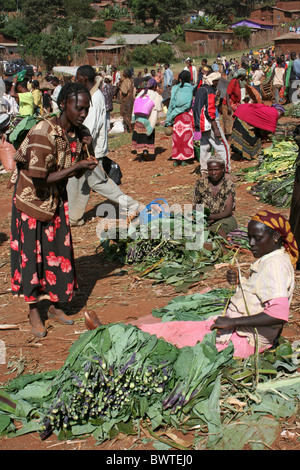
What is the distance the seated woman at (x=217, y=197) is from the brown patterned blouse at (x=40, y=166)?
6.34ft

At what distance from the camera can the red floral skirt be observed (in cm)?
376

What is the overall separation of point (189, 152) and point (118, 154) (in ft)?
7.69

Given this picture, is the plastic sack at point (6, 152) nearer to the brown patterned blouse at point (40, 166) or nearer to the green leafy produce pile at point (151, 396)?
the brown patterned blouse at point (40, 166)

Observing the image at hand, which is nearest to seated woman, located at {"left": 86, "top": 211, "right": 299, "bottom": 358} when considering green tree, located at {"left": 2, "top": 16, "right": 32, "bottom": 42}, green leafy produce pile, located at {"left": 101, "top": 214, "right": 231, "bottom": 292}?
green leafy produce pile, located at {"left": 101, "top": 214, "right": 231, "bottom": 292}

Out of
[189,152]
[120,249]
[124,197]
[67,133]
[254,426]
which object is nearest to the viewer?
[254,426]

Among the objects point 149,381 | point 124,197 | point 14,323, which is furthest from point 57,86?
point 149,381

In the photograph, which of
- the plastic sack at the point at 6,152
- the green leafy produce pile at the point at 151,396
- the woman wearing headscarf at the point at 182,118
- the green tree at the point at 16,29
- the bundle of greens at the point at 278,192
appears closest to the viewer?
the green leafy produce pile at the point at 151,396

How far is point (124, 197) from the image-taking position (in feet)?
20.5

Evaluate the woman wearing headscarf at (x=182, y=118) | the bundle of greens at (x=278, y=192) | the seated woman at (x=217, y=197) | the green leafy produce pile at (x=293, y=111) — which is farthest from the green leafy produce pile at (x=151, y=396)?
the green leafy produce pile at (x=293, y=111)

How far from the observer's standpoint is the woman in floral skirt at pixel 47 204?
3.60m

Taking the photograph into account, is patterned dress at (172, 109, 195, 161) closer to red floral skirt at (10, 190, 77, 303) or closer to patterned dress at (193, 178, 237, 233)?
patterned dress at (193, 178, 237, 233)

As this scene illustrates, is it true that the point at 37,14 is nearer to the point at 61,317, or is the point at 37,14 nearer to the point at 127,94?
the point at 127,94

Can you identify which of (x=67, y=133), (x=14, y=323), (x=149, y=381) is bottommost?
(x=14, y=323)
